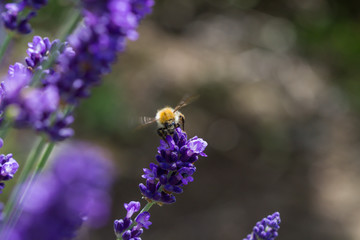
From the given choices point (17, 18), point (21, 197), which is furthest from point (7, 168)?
point (17, 18)

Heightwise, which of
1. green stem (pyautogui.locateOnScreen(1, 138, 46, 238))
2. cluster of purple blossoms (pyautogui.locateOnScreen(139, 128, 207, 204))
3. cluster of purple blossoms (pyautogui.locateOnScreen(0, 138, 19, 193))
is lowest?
green stem (pyautogui.locateOnScreen(1, 138, 46, 238))

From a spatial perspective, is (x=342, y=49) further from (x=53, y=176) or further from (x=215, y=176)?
(x=53, y=176)

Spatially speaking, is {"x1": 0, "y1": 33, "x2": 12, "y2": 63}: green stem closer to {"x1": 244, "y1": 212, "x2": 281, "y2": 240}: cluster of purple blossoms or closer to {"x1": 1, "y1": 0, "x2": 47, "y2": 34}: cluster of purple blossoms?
{"x1": 1, "y1": 0, "x2": 47, "y2": 34}: cluster of purple blossoms

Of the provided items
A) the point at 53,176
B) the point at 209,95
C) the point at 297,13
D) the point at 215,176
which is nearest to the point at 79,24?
the point at 53,176

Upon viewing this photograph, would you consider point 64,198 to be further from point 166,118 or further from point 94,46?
point 166,118

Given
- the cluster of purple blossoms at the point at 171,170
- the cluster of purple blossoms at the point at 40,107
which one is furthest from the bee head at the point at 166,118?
the cluster of purple blossoms at the point at 40,107

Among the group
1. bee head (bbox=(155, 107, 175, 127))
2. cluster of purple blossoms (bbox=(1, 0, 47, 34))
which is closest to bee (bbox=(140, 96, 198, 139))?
bee head (bbox=(155, 107, 175, 127))
